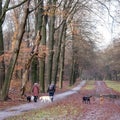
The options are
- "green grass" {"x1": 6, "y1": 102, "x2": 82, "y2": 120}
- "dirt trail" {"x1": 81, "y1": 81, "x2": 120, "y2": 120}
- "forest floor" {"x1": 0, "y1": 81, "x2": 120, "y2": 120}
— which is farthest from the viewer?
"dirt trail" {"x1": 81, "y1": 81, "x2": 120, "y2": 120}

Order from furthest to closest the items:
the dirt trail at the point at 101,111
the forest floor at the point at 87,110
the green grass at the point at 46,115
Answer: the dirt trail at the point at 101,111 < the forest floor at the point at 87,110 < the green grass at the point at 46,115

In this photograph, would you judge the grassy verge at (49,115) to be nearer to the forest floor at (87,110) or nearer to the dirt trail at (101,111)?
the forest floor at (87,110)

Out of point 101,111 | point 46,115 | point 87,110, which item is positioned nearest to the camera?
point 46,115

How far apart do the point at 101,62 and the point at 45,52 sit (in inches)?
4166

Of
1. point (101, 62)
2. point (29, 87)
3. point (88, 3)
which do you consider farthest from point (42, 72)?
point (101, 62)

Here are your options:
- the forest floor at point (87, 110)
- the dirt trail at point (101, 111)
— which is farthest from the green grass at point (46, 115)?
the dirt trail at point (101, 111)

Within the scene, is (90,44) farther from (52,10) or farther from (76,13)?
(52,10)

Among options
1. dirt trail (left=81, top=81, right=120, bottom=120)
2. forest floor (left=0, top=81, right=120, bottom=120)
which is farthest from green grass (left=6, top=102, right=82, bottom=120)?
dirt trail (left=81, top=81, right=120, bottom=120)

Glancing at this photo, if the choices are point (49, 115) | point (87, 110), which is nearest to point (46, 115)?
point (49, 115)

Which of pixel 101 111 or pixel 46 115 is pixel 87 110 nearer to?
pixel 101 111

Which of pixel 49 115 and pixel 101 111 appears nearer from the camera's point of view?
pixel 49 115

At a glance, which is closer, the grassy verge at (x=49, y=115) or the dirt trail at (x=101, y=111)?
the grassy verge at (x=49, y=115)

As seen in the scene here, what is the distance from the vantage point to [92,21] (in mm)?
48219

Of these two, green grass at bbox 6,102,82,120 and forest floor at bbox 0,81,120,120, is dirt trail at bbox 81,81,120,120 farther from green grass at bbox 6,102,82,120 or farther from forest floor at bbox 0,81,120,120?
green grass at bbox 6,102,82,120
